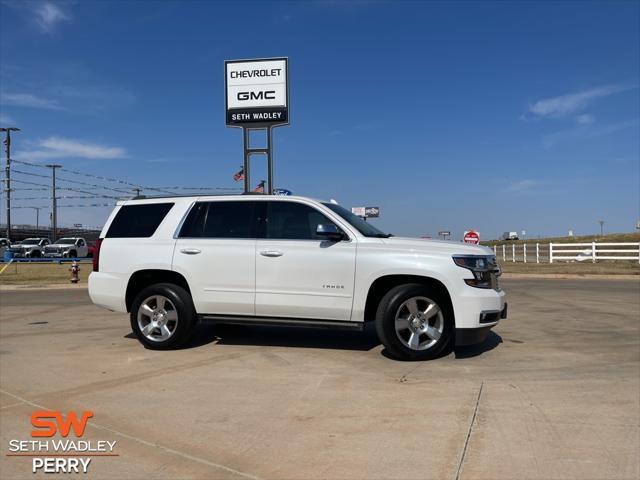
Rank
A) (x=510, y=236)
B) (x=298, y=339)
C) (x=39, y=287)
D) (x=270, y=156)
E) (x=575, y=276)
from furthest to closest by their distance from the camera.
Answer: (x=510, y=236), (x=575, y=276), (x=39, y=287), (x=270, y=156), (x=298, y=339)

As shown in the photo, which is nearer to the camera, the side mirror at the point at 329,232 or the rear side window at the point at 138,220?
the side mirror at the point at 329,232

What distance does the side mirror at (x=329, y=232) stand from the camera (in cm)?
616

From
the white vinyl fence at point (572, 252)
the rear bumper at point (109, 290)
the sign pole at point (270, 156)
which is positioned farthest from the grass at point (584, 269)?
the rear bumper at point (109, 290)

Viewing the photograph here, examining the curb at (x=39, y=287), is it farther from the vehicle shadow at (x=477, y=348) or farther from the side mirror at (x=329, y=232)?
the vehicle shadow at (x=477, y=348)

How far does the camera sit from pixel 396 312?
614 cm

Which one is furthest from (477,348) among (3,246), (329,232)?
(3,246)

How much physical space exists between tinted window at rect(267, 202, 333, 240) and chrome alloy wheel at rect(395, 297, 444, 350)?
137 cm

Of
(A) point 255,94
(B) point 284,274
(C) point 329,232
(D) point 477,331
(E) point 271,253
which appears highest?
(A) point 255,94

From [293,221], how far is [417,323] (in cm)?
193

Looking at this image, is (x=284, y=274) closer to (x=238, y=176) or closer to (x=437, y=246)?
(x=437, y=246)

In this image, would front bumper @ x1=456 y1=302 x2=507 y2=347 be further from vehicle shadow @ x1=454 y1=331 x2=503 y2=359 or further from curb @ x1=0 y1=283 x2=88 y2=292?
curb @ x1=0 y1=283 x2=88 y2=292

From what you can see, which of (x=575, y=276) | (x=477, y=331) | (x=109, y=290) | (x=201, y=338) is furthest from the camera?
(x=575, y=276)

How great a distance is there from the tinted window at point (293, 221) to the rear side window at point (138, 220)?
1.46 m

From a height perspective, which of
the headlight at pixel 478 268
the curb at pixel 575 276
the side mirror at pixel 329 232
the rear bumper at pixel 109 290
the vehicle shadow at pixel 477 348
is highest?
the side mirror at pixel 329 232
